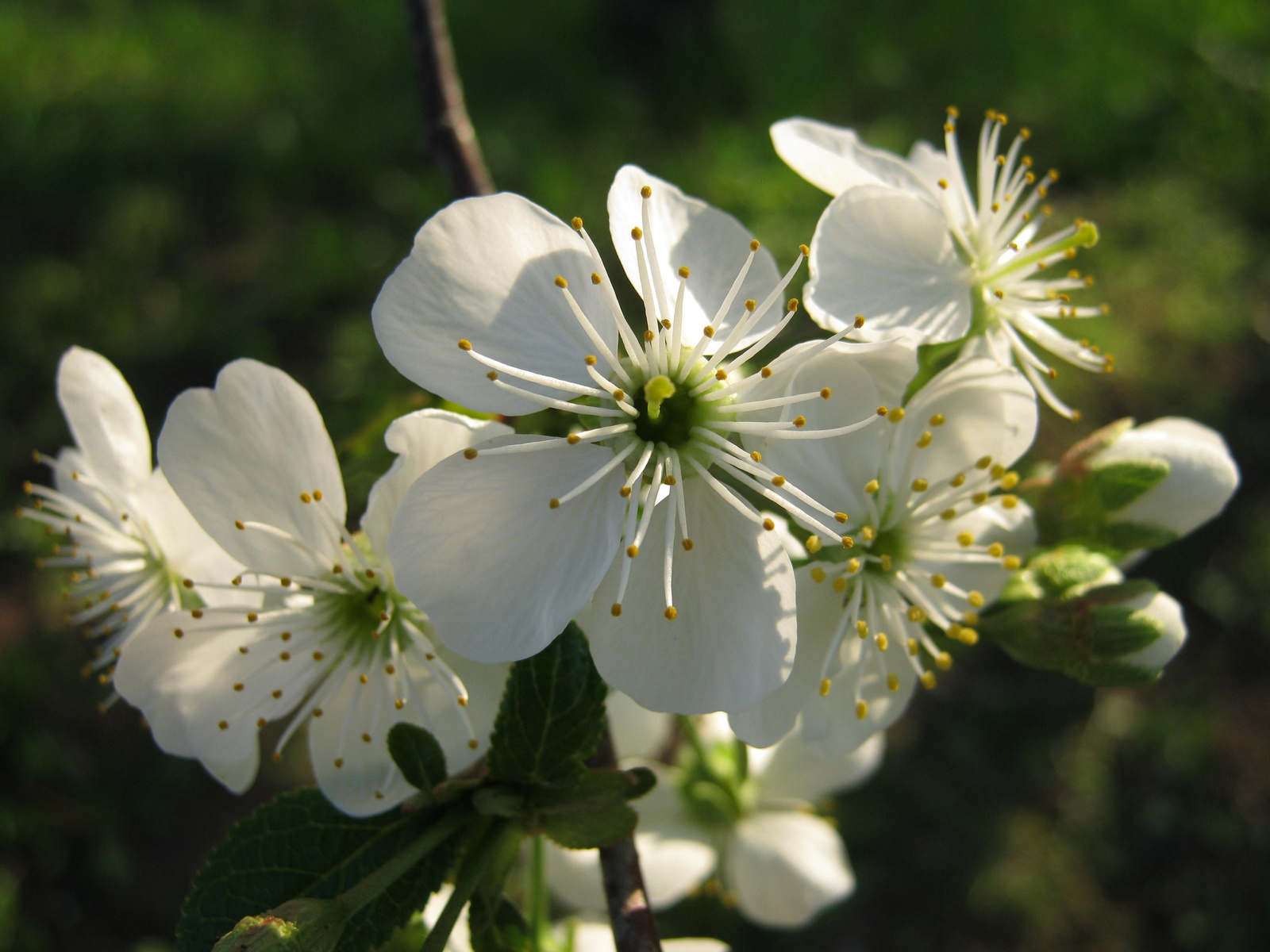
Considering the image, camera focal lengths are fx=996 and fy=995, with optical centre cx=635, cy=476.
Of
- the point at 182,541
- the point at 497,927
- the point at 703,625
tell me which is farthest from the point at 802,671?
the point at 182,541

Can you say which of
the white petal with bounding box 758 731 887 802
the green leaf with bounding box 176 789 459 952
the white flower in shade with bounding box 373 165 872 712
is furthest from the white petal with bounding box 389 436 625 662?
the white petal with bounding box 758 731 887 802

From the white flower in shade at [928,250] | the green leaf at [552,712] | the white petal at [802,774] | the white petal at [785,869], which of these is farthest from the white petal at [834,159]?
the white petal at [785,869]

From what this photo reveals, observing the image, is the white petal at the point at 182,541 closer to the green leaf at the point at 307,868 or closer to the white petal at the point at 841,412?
the green leaf at the point at 307,868

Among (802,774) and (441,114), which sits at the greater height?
(441,114)

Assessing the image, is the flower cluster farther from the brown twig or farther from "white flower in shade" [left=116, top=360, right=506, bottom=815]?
the brown twig

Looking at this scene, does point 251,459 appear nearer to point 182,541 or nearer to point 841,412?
point 182,541
